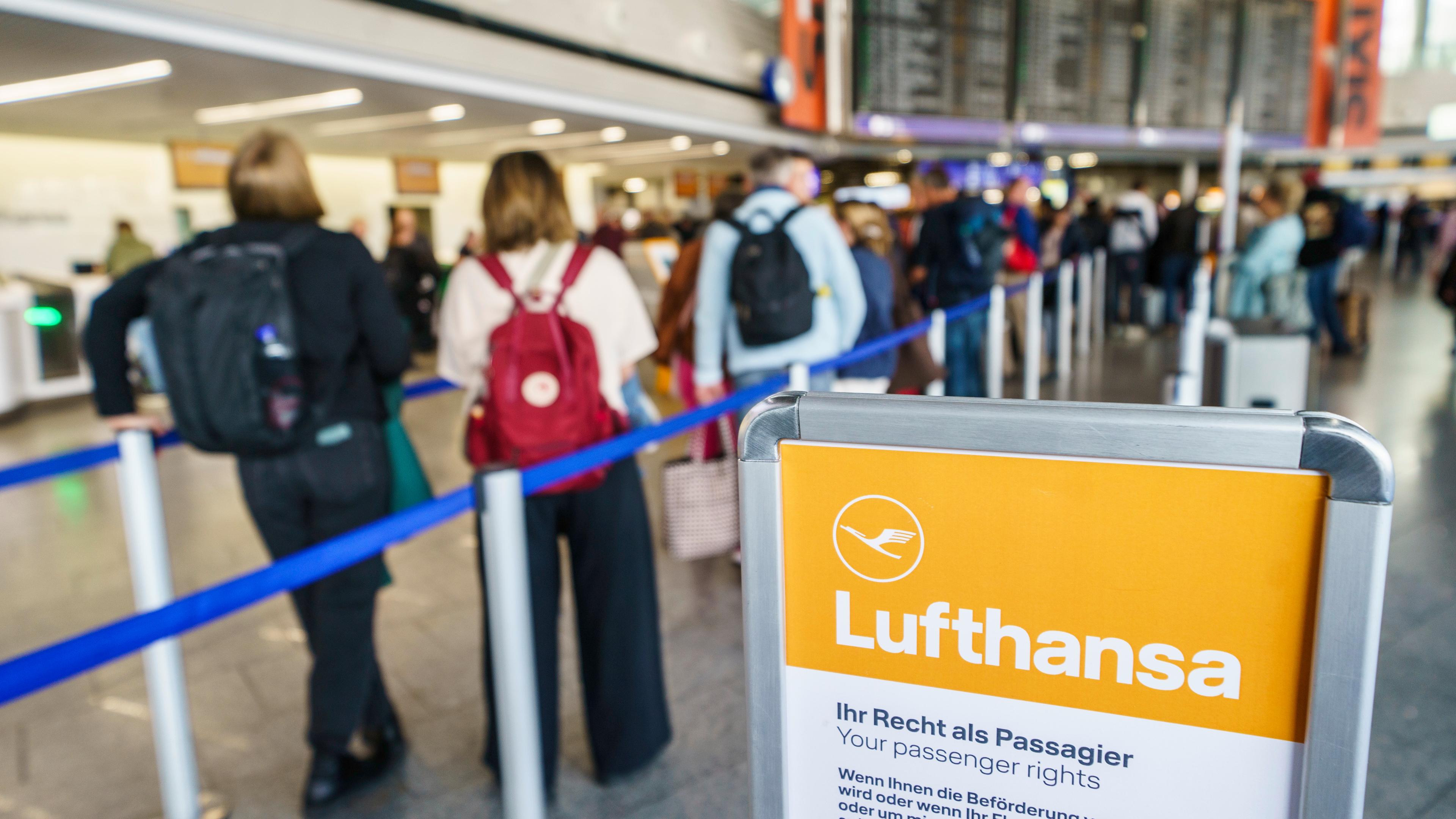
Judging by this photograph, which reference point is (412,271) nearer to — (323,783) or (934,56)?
(934,56)

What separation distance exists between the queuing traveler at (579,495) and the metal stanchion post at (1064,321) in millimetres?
6193

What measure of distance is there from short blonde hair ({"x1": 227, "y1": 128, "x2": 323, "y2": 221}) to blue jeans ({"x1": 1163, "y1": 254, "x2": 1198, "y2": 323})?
32.2 ft

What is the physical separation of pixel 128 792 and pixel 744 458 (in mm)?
2365

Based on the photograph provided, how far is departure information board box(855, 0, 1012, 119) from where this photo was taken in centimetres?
1040

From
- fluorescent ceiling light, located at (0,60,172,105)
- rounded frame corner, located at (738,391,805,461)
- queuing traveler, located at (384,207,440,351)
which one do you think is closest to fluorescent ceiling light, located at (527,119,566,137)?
queuing traveler, located at (384,207,440,351)

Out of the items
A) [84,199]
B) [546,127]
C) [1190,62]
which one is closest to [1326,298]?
[1190,62]

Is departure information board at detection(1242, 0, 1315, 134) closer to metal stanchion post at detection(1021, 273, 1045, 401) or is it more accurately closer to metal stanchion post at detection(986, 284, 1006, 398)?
metal stanchion post at detection(1021, 273, 1045, 401)

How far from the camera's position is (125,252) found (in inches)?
369

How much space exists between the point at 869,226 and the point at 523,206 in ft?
9.08

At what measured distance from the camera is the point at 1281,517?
90cm

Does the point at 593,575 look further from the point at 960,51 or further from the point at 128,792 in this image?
the point at 960,51

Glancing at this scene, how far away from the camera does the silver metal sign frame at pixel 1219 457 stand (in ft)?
2.84

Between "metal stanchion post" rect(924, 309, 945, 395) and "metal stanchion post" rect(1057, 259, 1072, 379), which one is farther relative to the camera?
"metal stanchion post" rect(1057, 259, 1072, 379)

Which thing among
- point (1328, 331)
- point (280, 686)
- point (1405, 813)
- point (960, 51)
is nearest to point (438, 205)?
point (960, 51)
